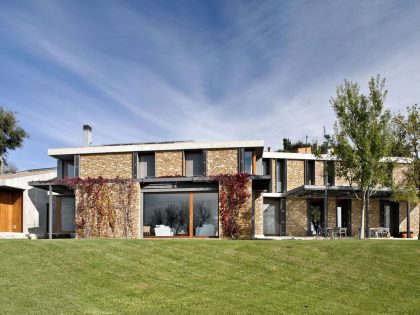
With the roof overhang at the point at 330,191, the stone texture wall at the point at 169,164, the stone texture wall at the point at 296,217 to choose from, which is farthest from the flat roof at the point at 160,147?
the stone texture wall at the point at 296,217

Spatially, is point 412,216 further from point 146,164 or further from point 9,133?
point 9,133

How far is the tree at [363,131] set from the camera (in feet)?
63.9

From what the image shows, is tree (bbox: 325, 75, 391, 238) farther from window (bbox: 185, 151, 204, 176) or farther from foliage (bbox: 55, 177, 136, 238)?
foliage (bbox: 55, 177, 136, 238)

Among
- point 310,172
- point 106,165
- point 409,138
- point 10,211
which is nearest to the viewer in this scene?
point 409,138

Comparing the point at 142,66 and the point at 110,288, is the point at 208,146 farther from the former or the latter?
the point at 110,288

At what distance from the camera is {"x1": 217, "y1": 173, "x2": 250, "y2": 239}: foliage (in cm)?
2128

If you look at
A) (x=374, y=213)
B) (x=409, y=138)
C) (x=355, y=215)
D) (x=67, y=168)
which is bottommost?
(x=355, y=215)

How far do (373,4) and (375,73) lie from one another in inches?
180

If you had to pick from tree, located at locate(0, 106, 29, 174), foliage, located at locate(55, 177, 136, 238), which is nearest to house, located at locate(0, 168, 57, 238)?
foliage, located at locate(55, 177, 136, 238)

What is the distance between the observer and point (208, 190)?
2169 cm

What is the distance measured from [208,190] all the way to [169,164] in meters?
3.17

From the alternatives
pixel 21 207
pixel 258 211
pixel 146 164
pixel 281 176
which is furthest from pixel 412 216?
pixel 21 207

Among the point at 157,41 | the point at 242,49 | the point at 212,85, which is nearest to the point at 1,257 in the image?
the point at 157,41

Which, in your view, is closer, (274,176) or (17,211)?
(17,211)
